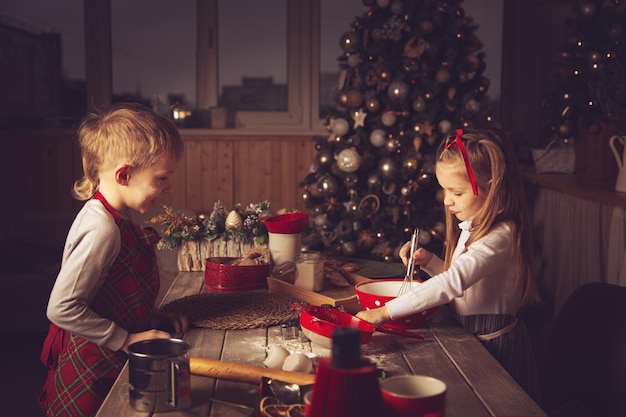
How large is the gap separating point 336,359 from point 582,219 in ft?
10.6

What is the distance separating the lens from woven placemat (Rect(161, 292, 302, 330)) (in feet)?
5.60

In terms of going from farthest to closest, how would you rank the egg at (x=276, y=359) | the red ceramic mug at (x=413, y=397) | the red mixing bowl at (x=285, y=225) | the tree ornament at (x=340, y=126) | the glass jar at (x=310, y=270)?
1. the tree ornament at (x=340, y=126)
2. the red mixing bowl at (x=285, y=225)
3. the glass jar at (x=310, y=270)
4. the egg at (x=276, y=359)
5. the red ceramic mug at (x=413, y=397)

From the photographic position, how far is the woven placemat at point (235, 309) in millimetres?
1707

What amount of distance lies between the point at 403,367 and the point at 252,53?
4.41m

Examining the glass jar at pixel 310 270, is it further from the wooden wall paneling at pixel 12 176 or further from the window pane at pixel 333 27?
the wooden wall paneling at pixel 12 176

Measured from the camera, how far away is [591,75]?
14.1ft

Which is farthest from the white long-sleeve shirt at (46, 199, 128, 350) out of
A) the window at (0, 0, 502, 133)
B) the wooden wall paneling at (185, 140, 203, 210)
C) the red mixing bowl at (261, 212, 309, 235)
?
the window at (0, 0, 502, 133)

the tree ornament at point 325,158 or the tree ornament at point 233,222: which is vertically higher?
the tree ornament at point 325,158

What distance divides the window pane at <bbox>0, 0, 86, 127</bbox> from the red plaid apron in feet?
13.5

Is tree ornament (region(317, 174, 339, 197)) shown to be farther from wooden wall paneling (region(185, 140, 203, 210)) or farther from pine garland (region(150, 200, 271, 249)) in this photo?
pine garland (region(150, 200, 271, 249))

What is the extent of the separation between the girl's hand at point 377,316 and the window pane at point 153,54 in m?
4.17

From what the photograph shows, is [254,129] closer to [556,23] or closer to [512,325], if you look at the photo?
[556,23]

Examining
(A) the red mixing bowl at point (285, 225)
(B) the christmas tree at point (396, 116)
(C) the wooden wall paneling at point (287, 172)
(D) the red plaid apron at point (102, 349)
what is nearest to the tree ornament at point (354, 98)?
(B) the christmas tree at point (396, 116)

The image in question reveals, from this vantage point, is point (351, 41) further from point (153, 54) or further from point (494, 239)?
point (494, 239)
